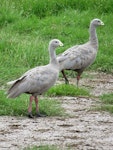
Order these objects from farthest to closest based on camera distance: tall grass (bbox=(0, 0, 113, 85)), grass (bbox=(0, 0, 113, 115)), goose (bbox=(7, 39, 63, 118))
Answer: tall grass (bbox=(0, 0, 113, 85))
grass (bbox=(0, 0, 113, 115))
goose (bbox=(7, 39, 63, 118))

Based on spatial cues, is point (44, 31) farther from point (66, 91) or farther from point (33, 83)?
point (33, 83)

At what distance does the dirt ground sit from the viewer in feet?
28.6

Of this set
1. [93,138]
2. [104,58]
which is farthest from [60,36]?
[93,138]

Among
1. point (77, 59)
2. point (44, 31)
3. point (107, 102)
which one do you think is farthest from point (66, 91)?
point (44, 31)

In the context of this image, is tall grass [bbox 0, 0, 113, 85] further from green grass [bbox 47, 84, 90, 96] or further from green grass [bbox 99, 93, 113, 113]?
green grass [bbox 99, 93, 113, 113]

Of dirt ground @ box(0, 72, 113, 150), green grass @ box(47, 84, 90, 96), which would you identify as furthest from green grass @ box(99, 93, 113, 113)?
green grass @ box(47, 84, 90, 96)

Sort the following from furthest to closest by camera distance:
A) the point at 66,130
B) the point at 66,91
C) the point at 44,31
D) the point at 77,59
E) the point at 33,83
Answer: the point at 44,31 → the point at 77,59 → the point at 66,91 → the point at 33,83 → the point at 66,130

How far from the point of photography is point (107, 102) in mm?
11328

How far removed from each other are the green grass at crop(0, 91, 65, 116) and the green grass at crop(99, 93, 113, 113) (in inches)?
26.7

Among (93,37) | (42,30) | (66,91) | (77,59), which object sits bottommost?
(66,91)

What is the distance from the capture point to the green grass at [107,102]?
1076cm

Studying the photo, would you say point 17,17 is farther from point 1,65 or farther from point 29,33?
point 1,65

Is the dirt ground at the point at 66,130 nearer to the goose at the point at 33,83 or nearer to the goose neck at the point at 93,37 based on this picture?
the goose at the point at 33,83

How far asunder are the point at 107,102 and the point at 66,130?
6.51ft
